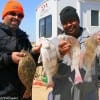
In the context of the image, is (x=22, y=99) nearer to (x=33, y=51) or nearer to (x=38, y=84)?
(x=33, y=51)

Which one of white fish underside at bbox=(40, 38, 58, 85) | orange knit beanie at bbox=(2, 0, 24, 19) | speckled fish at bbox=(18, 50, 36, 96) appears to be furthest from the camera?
orange knit beanie at bbox=(2, 0, 24, 19)

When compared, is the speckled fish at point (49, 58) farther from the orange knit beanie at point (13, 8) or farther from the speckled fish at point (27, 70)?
the orange knit beanie at point (13, 8)

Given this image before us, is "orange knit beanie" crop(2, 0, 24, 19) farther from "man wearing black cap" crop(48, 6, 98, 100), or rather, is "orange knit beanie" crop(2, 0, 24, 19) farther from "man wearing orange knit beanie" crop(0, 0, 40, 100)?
"man wearing black cap" crop(48, 6, 98, 100)

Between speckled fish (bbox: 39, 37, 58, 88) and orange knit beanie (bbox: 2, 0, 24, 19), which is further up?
orange knit beanie (bbox: 2, 0, 24, 19)

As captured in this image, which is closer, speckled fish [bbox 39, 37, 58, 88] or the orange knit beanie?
speckled fish [bbox 39, 37, 58, 88]

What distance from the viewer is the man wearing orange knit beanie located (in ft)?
13.0

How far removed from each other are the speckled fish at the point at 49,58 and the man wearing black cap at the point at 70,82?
3.7 inches

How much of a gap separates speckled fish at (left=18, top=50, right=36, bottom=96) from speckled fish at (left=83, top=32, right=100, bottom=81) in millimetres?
557

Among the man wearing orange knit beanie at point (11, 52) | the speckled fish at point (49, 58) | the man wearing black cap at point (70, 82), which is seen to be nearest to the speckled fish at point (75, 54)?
the man wearing black cap at point (70, 82)

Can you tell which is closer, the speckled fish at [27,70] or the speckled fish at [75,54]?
the speckled fish at [27,70]

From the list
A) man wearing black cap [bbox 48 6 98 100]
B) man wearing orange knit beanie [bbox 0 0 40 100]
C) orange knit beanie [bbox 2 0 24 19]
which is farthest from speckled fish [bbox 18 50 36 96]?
orange knit beanie [bbox 2 0 24 19]

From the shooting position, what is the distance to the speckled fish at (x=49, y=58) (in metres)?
4.03

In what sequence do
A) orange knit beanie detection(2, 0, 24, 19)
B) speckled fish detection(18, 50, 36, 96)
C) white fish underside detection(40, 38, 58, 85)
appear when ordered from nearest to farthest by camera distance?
speckled fish detection(18, 50, 36, 96), white fish underside detection(40, 38, 58, 85), orange knit beanie detection(2, 0, 24, 19)

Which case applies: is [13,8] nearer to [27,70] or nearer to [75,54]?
[27,70]
